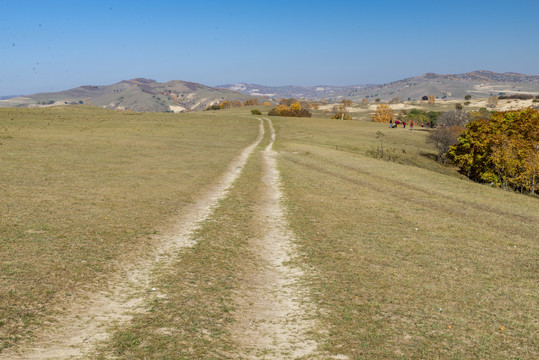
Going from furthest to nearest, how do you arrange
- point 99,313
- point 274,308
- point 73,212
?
1. point 73,212
2. point 274,308
3. point 99,313

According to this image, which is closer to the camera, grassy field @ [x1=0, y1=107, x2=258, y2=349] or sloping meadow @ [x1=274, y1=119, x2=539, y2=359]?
sloping meadow @ [x1=274, y1=119, x2=539, y2=359]

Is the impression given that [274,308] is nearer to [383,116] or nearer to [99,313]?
[99,313]

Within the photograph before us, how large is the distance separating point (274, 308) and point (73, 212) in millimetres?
11467

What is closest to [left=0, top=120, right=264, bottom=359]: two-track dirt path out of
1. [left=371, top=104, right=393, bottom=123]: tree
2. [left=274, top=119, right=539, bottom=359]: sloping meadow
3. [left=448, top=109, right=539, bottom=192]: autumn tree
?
[left=274, top=119, right=539, bottom=359]: sloping meadow

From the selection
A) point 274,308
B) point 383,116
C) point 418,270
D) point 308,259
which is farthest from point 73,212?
point 383,116

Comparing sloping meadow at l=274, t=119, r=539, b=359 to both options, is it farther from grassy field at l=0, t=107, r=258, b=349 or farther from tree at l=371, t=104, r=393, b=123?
tree at l=371, t=104, r=393, b=123

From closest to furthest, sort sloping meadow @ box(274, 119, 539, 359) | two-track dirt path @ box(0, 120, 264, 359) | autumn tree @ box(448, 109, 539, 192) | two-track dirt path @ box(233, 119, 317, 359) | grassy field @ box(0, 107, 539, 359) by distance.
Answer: two-track dirt path @ box(0, 120, 264, 359) → two-track dirt path @ box(233, 119, 317, 359) → grassy field @ box(0, 107, 539, 359) → sloping meadow @ box(274, 119, 539, 359) → autumn tree @ box(448, 109, 539, 192)

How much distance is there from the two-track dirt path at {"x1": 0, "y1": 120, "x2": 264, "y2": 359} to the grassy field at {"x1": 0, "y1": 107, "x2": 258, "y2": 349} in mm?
452

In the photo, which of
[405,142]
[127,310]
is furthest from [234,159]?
[405,142]

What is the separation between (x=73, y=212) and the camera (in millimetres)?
17016

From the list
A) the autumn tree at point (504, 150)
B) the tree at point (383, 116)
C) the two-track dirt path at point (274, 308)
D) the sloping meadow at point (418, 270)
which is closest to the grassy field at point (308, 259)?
the sloping meadow at point (418, 270)

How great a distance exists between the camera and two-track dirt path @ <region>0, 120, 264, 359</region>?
7598mm

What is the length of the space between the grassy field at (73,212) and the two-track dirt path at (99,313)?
45 cm

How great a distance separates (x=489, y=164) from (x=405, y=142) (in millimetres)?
24607
